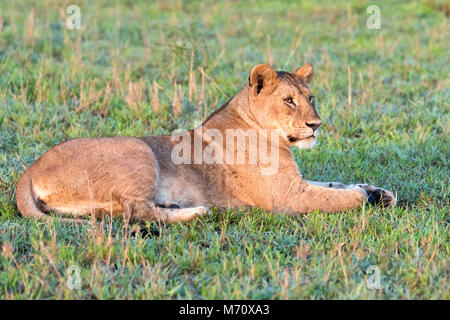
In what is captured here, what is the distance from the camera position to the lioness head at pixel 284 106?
4.89 meters

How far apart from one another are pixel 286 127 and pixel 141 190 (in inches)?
47.3

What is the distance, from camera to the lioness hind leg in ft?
15.0

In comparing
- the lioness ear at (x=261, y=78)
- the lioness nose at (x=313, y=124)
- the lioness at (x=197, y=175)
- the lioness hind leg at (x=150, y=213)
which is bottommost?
the lioness hind leg at (x=150, y=213)

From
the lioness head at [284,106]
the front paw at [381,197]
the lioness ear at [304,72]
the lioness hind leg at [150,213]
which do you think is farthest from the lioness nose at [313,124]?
the lioness hind leg at [150,213]

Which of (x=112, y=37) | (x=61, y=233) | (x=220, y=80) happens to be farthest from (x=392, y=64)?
(x=61, y=233)

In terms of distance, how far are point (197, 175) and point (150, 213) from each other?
0.55 m

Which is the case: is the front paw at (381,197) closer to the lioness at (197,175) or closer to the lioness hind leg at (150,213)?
the lioness at (197,175)

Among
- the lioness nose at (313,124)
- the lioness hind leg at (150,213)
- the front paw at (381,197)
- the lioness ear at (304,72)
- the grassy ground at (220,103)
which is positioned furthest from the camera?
the lioness ear at (304,72)

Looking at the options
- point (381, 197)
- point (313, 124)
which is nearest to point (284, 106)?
point (313, 124)

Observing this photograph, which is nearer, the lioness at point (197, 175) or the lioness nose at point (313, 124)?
the lioness at point (197, 175)

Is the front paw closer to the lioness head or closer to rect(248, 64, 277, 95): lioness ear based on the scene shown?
the lioness head

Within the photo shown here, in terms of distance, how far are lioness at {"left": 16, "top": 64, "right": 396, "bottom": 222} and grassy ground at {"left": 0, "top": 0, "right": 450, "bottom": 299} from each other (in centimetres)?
18

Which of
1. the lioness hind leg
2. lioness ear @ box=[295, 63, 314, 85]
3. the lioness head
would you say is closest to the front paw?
the lioness head
